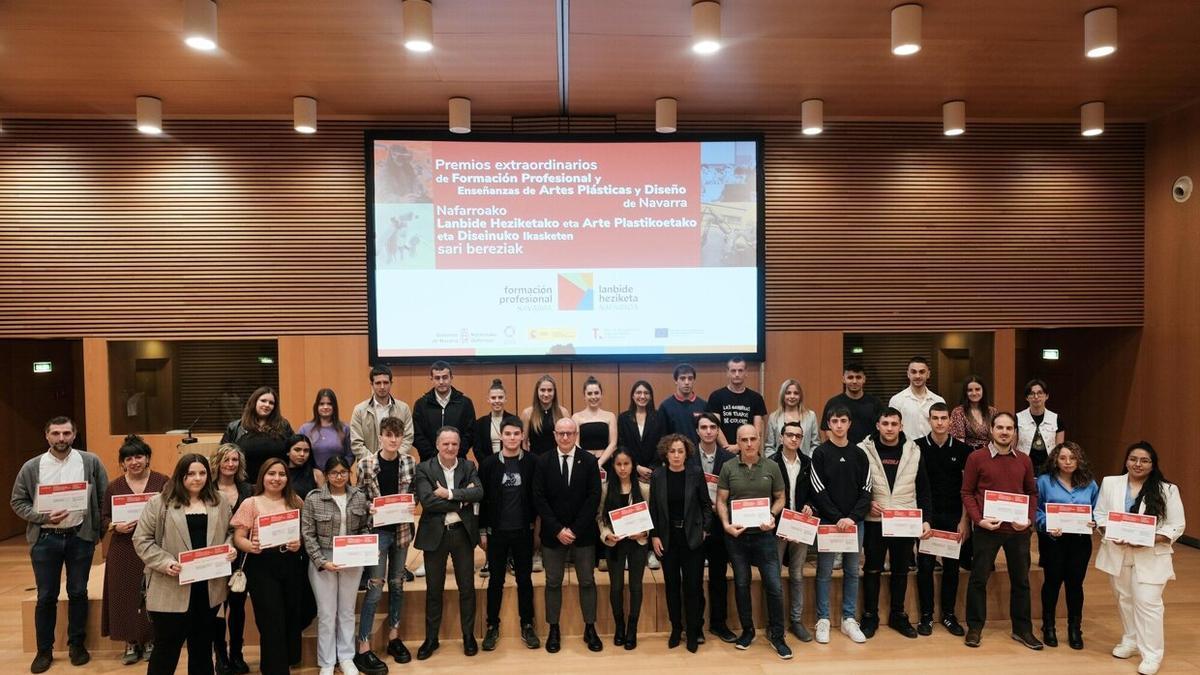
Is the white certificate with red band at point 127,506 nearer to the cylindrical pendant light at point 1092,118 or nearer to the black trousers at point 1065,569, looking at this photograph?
the black trousers at point 1065,569

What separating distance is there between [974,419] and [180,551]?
5039 mm

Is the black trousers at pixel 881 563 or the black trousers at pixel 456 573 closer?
the black trousers at pixel 456 573

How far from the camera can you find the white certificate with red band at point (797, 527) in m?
4.42

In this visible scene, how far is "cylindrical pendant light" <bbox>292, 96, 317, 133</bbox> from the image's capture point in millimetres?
5973

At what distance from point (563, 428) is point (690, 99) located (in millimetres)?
3390

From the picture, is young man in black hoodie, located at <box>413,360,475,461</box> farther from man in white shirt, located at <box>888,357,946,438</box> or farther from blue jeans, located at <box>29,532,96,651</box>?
man in white shirt, located at <box>888,357,946,438</box>

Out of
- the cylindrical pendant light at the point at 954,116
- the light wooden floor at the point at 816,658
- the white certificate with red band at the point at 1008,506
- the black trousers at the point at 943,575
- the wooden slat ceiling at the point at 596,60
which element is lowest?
the light wooden floor at the point at 816,658

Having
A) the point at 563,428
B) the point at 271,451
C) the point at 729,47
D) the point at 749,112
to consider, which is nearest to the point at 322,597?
the point at 271,451

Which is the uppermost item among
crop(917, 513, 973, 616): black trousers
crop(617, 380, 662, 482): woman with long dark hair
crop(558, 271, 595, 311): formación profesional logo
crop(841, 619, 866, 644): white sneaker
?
crop(558, 271, 595, 311): formación profesional logo

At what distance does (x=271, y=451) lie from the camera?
14.9 ft

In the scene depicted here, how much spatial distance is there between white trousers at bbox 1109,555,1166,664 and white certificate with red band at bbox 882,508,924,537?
3.86 feet

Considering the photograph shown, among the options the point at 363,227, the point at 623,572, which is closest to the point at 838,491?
the point at 623,572

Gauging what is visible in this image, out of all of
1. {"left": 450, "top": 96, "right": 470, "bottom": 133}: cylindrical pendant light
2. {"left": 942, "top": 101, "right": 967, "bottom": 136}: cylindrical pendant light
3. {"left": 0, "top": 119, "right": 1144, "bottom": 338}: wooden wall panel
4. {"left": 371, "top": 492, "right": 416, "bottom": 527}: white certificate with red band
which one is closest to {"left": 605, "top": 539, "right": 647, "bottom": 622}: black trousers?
{"left": 371, "top": 492, "right": 416, "bottom": 527}: white certificate with red band

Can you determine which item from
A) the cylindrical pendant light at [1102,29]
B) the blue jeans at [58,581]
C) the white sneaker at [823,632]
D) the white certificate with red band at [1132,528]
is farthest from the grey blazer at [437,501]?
the cylindrical pendant light at [1102,29]
